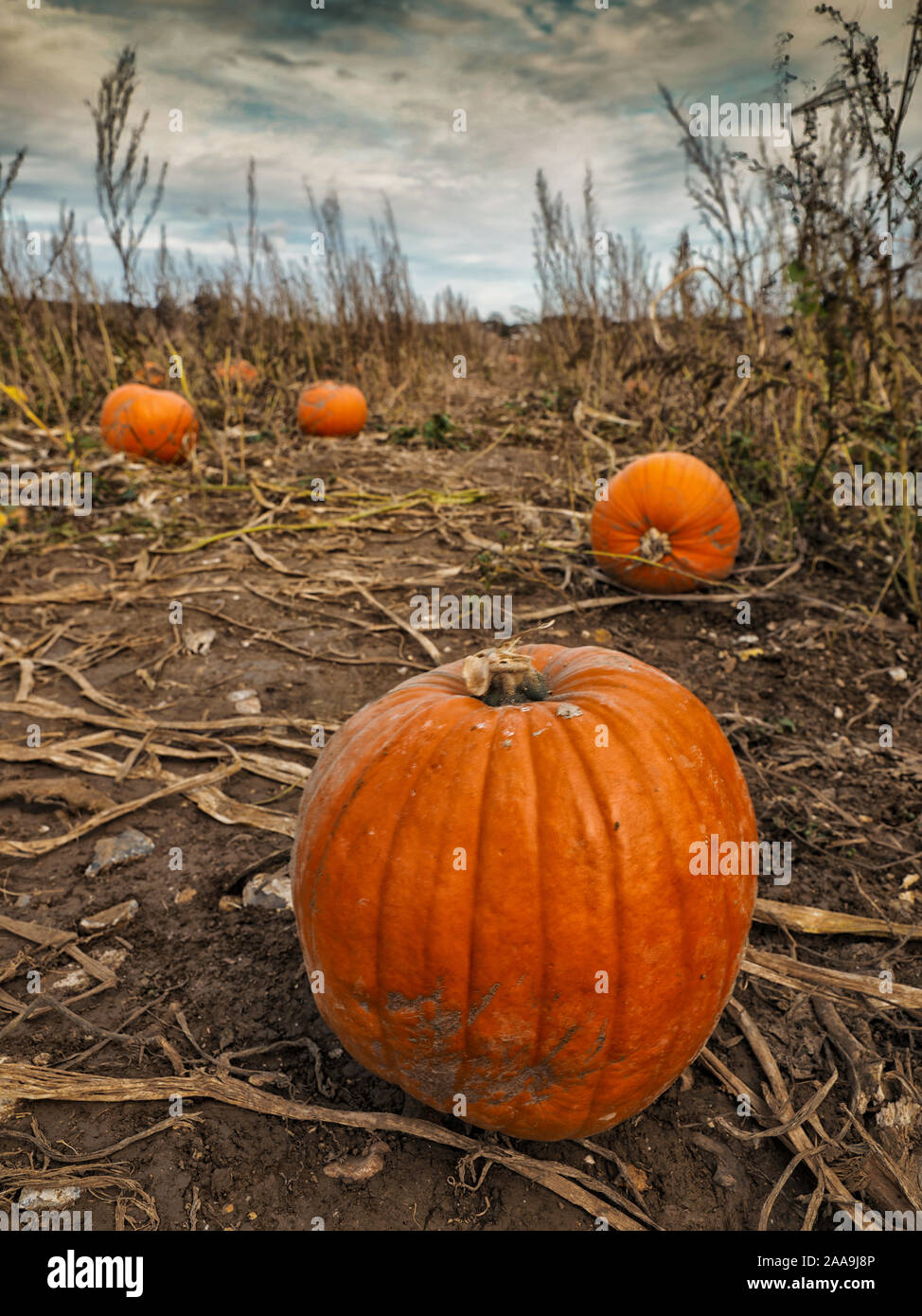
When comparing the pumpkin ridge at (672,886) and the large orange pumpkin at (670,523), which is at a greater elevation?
the large orange pumpkin at (670,523)

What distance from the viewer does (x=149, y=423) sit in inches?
274

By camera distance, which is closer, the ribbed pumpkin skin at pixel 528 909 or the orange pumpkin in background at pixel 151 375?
the ribbed pumpkin skin at pixel 528 909

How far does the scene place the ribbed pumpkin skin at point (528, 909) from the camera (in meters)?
1.49

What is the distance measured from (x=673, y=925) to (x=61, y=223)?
8.57m

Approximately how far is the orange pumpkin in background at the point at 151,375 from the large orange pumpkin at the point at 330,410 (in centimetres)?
141

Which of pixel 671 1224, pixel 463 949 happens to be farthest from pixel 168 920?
pixel 671 1224

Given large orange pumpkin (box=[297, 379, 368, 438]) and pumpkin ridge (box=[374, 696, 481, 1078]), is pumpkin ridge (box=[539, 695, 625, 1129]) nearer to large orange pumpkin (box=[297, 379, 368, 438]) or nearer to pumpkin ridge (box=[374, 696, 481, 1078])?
pumpkin ridge (box=[374, 696, 481, 1078])

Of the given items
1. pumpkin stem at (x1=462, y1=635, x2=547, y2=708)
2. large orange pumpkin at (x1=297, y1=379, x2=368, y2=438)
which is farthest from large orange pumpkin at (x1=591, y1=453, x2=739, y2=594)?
large orange pumpkin at (x1=297, y1=379, x2=368, y2=438)

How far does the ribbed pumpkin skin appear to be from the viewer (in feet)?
4.89

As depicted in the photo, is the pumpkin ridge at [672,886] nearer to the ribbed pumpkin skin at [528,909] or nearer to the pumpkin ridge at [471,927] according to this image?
the ribbed pumpkin skin at [528,909]

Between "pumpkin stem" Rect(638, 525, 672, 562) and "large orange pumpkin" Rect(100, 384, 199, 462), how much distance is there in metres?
4.66

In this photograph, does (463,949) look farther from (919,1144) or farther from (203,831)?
(203,831)

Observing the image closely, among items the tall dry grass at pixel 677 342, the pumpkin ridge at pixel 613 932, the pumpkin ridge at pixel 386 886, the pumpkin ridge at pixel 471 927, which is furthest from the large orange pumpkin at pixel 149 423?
the pumpkin ridge at pixel 613 932

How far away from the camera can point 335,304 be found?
416 inches
